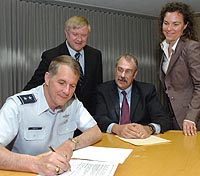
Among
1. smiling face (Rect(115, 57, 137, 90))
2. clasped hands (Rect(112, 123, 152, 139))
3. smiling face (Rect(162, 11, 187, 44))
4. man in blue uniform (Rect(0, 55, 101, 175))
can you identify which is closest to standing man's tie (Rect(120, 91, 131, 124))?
smiling face (Rect(115, 57, 137, 90))

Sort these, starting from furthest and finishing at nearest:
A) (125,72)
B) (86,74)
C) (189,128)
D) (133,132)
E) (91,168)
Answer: (86,74)
(125,72)
(189,128)
(133,132)
(91,168)

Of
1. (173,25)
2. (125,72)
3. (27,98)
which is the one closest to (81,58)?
(125,72)

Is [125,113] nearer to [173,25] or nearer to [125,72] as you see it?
[125,72]

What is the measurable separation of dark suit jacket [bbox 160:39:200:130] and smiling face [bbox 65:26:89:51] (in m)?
0.73

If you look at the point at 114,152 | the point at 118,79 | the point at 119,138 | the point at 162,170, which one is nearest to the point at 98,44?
the point at 118,79

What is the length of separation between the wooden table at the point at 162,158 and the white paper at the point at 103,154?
37 millimetres

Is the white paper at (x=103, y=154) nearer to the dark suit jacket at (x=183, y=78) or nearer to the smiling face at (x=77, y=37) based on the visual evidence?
the dark suit jacket at (x=183, y=78)

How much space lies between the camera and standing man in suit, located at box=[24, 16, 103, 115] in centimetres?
267

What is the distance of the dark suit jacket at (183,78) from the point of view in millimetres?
2471

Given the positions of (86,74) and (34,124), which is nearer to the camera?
(34,124)

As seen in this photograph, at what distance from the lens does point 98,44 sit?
4.82m

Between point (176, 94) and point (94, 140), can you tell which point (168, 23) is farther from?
point (94, 140)

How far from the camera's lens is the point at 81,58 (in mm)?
2842

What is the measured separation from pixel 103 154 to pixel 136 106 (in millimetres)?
945
